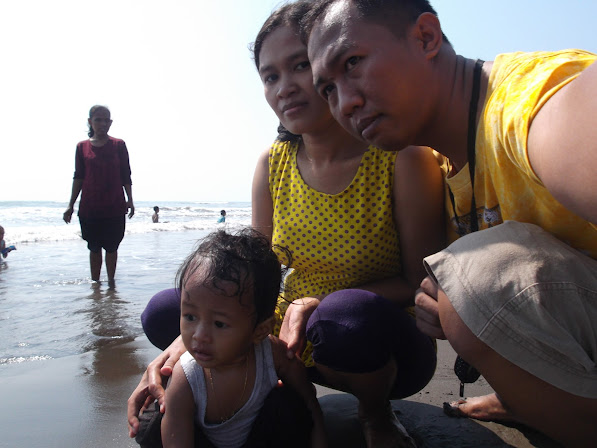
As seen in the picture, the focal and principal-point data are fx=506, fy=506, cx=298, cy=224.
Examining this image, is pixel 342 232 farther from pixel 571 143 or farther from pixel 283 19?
pixel 571 143

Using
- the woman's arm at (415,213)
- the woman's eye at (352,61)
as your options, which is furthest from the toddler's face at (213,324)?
the woman's eye at (352,61)

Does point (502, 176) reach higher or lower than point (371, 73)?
lower

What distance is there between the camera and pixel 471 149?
1.37m

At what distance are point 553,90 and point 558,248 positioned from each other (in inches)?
15.7

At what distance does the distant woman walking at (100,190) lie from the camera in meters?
5.29

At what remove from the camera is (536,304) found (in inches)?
44.6

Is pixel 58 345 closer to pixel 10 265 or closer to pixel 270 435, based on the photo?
pixel 270 435

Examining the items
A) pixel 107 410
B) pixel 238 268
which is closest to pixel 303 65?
pixel 238 268

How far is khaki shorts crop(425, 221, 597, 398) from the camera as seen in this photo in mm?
1122

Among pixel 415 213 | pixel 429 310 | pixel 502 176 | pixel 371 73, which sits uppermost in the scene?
pixel 371 73

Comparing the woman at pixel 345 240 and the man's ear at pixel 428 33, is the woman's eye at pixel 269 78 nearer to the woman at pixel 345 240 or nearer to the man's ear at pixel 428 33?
the woman at pixel 345 240

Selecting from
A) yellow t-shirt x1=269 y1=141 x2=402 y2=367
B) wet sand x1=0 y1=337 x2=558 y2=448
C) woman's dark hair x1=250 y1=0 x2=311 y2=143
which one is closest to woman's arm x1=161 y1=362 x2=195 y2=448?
wet sand x1=0 y1=337 x2=558 y2=448

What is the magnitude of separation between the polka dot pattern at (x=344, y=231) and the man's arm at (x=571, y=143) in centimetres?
86

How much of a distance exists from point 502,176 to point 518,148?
0.82ft
